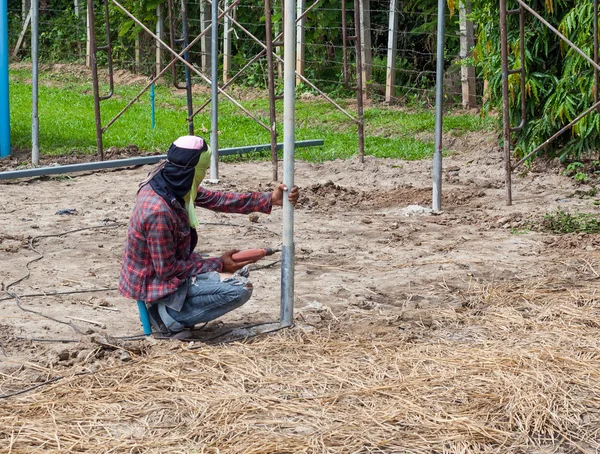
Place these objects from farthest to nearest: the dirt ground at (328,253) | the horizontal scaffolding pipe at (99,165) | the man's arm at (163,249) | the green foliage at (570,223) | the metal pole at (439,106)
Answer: the horizontal scaffolding pipe at (99,165), the metal pole at (439,106), the green foliage at (570,223), the dirt ground at (328,253), the man's arm at (163,249)

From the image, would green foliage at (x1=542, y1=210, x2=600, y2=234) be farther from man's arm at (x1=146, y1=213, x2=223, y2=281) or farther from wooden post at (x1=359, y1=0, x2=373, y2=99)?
wooden post at (x1=359, y1=0, x2=373, y2=99)

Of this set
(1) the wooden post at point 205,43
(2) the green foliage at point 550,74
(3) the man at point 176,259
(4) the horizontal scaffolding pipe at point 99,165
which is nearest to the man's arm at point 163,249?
(3) the man at point 176,259

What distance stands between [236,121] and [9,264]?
850cm

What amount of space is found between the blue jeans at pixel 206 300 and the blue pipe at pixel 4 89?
7.55m

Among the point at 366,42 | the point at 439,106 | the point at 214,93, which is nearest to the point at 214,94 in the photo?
the point at 214,93

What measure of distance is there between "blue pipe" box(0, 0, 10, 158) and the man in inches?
292

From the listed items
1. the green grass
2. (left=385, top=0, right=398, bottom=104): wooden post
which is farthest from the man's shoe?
(left=385, top=0, right=398, bottom=104): wooden post

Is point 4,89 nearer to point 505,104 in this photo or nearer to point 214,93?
point 214,93

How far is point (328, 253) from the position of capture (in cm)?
792

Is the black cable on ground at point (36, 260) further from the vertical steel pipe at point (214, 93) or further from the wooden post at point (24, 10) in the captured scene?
the wooden post at point (24, 10)

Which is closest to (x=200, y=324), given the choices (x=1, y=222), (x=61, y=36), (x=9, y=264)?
(x=9, y=264)

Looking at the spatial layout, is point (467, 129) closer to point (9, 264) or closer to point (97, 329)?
point (9, 264)

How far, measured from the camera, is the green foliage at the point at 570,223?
844cm

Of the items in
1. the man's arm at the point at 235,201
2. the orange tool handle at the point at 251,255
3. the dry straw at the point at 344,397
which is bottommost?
the dry straw at the point at 344,397
